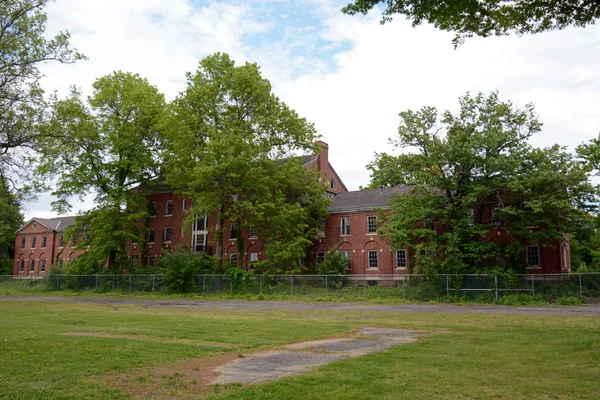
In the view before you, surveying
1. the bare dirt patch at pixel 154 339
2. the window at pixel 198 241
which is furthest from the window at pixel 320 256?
the bare dirt patch at pixel 154 339

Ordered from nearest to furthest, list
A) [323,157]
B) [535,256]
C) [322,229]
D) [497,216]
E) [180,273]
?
[497,216], [535,256], [180,273], [322,229], [323,157]

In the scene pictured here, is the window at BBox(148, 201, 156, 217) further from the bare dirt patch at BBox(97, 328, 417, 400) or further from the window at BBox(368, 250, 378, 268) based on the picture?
the bare dirt patch at BBox(97, 328, 417, 400)

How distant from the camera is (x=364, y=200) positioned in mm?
50531

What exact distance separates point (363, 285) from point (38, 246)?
5731 cm

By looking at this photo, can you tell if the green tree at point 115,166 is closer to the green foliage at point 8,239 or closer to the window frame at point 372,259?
the window frame at point 372,259

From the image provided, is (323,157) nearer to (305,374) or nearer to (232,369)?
(232,369)

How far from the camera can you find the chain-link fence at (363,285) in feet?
106

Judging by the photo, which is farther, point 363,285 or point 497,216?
point 363,285

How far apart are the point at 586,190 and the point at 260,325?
2589 cm

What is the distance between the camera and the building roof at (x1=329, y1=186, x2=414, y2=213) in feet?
160

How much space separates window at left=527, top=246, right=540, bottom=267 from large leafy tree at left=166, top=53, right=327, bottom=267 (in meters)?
18.5

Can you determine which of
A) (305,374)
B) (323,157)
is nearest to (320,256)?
(323,157)

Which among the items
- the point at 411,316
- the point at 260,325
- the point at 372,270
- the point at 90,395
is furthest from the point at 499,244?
the point at 90,395

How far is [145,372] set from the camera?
9.70 metres
